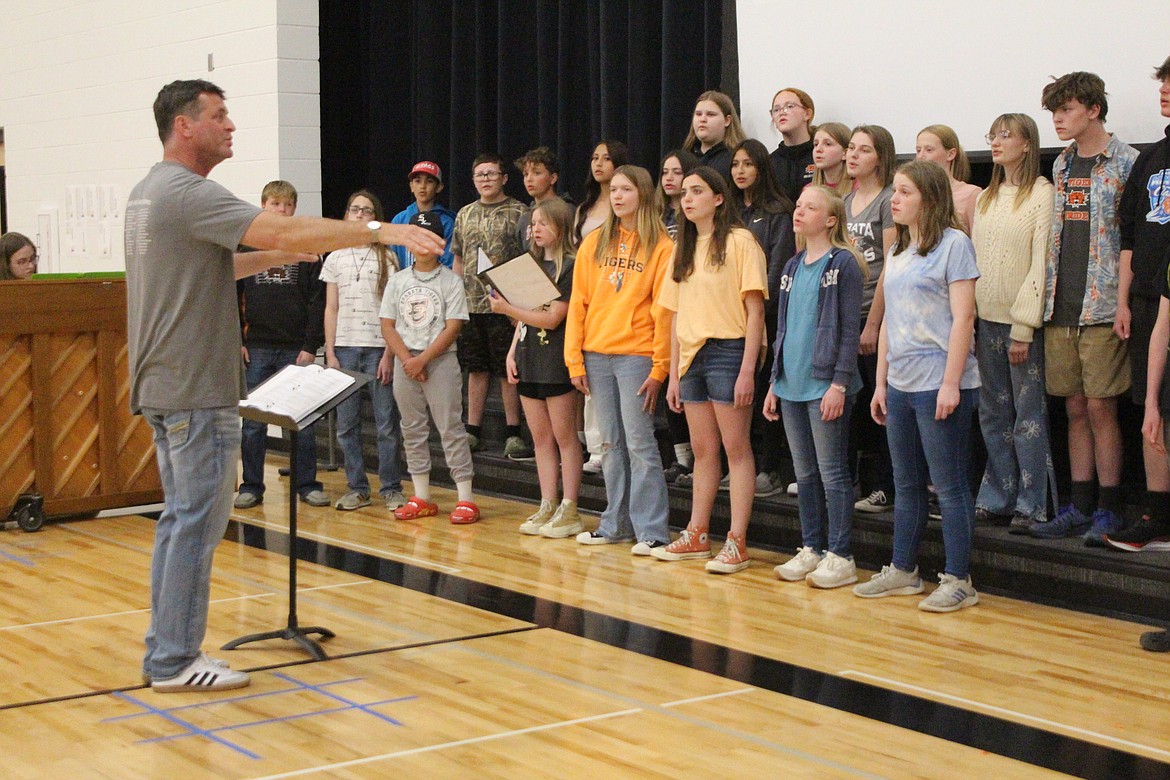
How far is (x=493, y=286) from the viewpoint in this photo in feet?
17.4

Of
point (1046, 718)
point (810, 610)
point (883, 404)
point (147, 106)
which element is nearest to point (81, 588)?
point (810, 610)

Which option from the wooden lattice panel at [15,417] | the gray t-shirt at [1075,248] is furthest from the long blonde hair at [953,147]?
the wooden lattice panel at [15,417]

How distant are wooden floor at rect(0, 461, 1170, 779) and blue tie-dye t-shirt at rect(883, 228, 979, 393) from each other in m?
0.75

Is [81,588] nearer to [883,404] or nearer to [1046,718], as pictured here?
[883,404]

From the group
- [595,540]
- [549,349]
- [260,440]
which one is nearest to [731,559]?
[595,540]

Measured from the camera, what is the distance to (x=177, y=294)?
341 cm

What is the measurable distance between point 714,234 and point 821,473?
94cm

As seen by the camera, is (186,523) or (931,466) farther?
(931,466)

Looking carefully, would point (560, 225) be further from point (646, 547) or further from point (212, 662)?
point (212, 662)

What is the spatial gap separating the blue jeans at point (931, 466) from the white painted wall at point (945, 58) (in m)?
1.28

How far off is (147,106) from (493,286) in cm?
523

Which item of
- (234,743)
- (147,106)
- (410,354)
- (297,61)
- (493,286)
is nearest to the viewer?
(234,743)

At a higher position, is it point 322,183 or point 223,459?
point 322,183

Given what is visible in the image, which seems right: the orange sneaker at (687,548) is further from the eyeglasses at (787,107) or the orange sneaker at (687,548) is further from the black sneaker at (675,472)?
the eyeglasses at (787,107)
